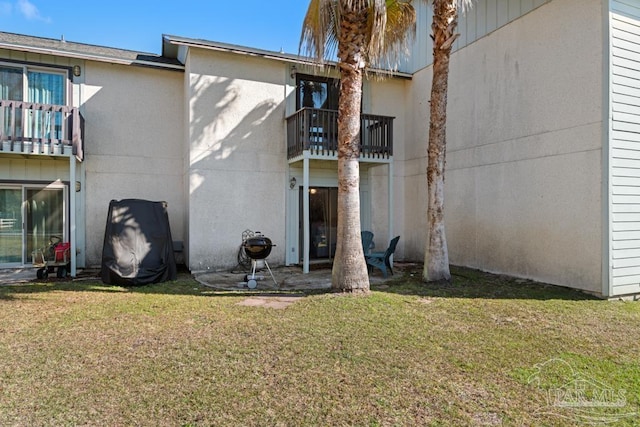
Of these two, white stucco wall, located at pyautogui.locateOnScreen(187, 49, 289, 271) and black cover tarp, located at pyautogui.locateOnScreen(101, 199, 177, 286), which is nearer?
black cover tarp, located at pyautogui.locateOnScreen(101, 199, 177, 286)

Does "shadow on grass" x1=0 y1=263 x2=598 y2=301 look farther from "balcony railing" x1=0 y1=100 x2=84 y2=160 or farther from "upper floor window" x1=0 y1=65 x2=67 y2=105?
"upper floor window" x1=0 y1=65 x2=67 y2=105

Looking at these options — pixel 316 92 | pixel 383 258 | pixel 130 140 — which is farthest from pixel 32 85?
pixel 383 258

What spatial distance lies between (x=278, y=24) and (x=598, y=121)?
38.7 ft

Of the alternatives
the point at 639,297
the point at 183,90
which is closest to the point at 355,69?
the point at 183,90

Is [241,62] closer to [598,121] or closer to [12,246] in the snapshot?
[12,246]

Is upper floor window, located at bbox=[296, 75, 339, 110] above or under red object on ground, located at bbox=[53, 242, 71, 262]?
above

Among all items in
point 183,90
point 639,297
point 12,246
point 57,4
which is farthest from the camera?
point 57,4

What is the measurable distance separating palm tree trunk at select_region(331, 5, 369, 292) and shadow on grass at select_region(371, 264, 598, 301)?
1.00 metres

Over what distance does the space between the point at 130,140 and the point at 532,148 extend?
989 cm

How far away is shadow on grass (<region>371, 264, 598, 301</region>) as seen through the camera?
7.24 m

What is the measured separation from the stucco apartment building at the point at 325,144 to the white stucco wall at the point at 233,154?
4 centimetres

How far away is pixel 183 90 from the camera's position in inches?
437

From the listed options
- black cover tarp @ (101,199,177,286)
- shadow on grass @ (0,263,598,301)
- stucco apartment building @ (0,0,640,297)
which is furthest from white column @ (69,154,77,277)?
black cover tarp @ (101,199,177,286)

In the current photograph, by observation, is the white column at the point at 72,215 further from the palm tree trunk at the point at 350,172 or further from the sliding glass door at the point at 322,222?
the palm tree trunk at the point at 350,172
